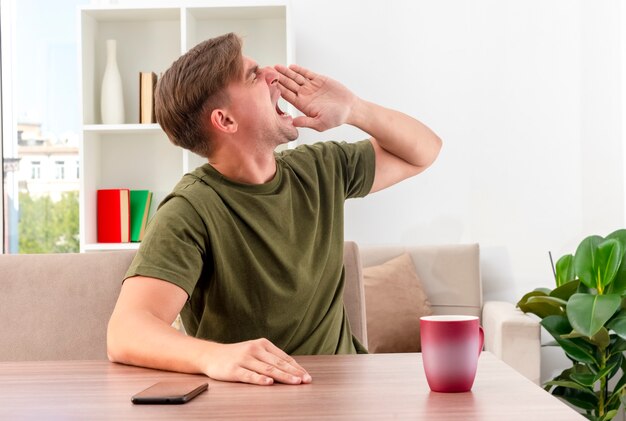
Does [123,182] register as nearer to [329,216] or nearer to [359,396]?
[329,216]

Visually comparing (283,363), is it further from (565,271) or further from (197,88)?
(565,271)

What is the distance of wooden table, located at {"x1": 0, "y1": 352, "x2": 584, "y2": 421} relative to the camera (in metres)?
0.86

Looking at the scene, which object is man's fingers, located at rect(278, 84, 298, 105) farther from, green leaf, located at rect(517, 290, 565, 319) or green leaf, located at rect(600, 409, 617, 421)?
green leaf, located at rect(600, 409, 617, 421)

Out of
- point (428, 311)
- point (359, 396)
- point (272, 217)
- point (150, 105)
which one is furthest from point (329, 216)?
point (150, 105)

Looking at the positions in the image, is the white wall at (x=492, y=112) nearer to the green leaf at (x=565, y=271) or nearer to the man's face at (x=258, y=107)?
the green leaf at (x=565, y=271)

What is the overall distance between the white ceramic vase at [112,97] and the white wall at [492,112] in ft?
2.82

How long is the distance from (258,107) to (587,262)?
1.86m

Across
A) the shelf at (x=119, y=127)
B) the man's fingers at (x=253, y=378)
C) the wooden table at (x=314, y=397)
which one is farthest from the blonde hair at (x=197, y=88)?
the shelf at (x=119, y=127)

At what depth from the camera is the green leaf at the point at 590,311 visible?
2867 mm

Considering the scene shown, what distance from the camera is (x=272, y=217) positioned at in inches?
64.4

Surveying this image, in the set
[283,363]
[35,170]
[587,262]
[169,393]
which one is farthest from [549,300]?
[35,170]

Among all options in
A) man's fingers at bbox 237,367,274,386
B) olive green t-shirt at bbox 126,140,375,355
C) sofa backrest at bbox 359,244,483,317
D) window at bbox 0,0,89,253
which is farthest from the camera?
window at bbox 0,0,89,253

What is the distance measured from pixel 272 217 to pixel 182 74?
0.35 metres

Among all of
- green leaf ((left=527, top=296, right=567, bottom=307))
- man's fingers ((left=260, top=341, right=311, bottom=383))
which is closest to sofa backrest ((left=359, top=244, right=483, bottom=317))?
green leaf ((left=527, top=296, right=567, bottom=307))
